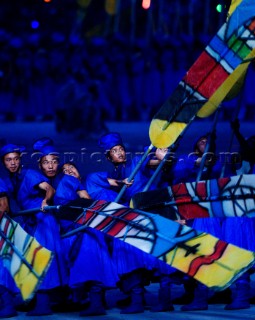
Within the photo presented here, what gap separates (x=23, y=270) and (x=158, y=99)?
10.4ft

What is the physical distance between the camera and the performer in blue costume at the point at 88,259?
11.4 metres

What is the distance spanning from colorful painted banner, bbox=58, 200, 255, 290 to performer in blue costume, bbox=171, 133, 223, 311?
1.30 feet

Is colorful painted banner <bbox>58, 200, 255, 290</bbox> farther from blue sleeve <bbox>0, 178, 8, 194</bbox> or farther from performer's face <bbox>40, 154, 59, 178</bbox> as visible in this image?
blue sleeve <bbox>0, 178, 8, 194</bbox>

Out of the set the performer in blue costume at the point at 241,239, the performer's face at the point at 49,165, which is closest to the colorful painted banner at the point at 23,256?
the performer's face at the point at 49,165

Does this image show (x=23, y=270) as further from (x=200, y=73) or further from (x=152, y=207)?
(x=200, y=73)

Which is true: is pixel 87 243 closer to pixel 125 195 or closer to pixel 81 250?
pixel 81 250

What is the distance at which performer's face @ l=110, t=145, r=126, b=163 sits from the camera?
11.6m

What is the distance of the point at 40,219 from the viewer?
37.6ft

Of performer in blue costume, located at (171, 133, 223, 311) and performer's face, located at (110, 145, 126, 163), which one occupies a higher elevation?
performer's face, located at (110, 145, 126, 163)

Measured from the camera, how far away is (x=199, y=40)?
1372 cm

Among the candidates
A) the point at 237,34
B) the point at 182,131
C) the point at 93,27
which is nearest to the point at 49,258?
the point at 182,131

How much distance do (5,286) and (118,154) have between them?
3.80 feet

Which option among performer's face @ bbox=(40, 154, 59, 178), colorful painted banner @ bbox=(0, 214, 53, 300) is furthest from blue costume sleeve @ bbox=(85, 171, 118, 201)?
colorful painted banner @ bbox=(0, 214, 53, 300)

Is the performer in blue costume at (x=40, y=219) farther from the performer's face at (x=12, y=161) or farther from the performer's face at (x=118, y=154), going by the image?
the performer's face at (x=118, y=154)
